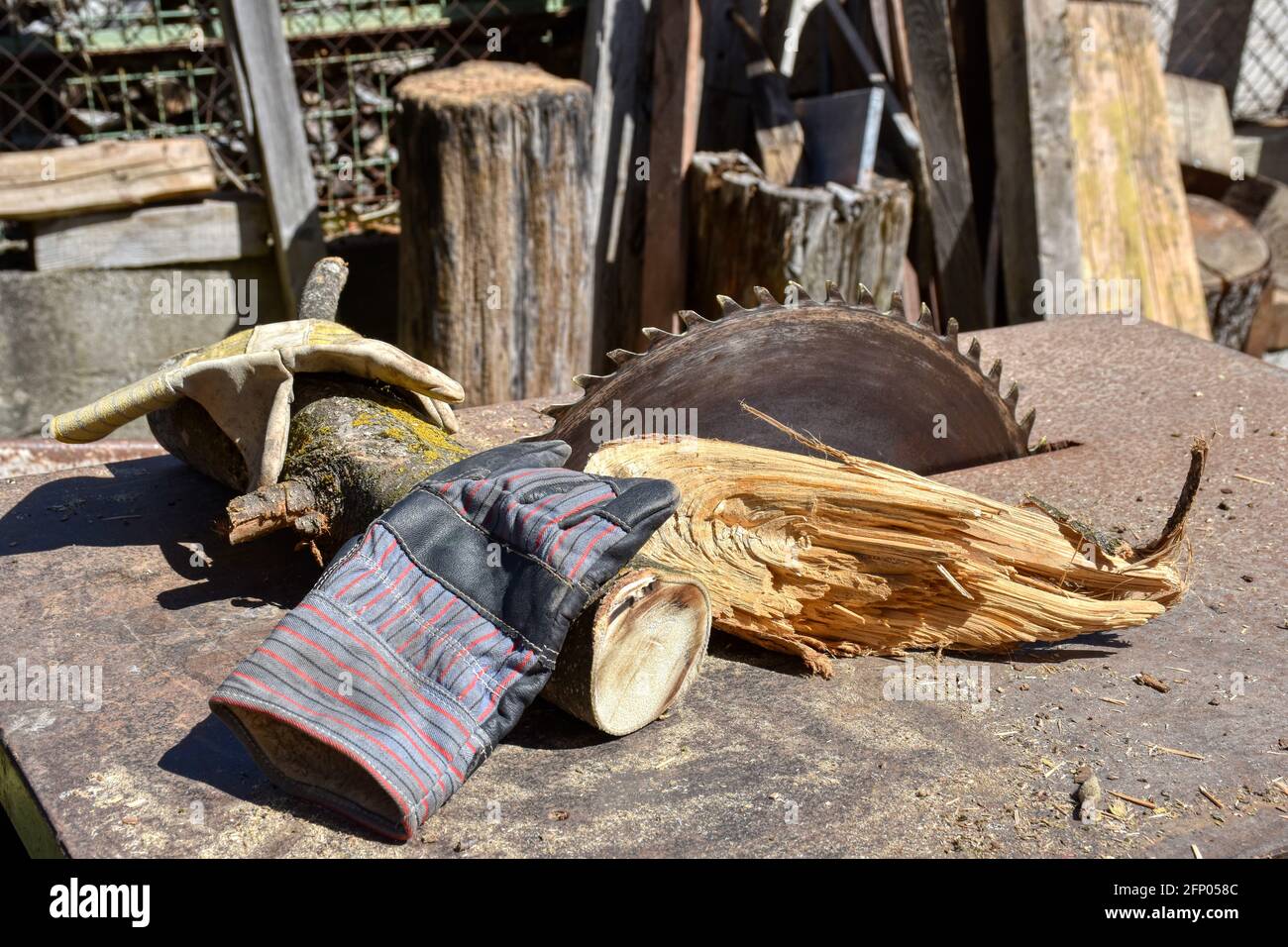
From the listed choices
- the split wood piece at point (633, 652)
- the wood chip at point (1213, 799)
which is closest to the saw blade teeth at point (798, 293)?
the split wood piece at point (633, 652)

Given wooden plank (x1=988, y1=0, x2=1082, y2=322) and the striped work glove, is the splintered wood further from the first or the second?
wooden plank (x1=988, y1=0, x2=1082, y2=322)

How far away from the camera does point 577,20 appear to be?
5.86m

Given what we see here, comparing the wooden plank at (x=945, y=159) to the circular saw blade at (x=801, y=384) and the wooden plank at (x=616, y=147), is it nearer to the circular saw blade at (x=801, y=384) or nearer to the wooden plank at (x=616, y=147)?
the wooden plank at (x=616, y=147)

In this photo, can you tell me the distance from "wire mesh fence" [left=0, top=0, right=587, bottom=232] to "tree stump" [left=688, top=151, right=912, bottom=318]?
132 centimetres

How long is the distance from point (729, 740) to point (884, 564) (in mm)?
512

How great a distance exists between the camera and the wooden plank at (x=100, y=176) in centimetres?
495

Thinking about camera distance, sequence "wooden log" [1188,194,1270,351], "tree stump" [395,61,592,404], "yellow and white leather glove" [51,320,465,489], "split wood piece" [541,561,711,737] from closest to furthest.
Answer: "split wood piece" [541,561,711,737], "yellow and white leather glove" [51,320,465,489], "tree stump" [395,61,592,404], "wooden log" [1188,194,1270,351]

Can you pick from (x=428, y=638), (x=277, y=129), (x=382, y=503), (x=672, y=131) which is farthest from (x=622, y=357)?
(x=277, y=129)

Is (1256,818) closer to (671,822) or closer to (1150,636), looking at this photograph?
(1150,636)

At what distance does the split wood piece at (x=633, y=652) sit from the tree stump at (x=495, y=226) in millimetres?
2714

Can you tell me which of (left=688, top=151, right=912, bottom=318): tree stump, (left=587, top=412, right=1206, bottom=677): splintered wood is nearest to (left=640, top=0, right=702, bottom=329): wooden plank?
(left=688, top=151, right=912, bottom=318): tree stump

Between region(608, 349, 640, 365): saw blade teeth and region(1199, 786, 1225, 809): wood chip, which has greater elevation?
region(608, 349, 640, 365): saw blade teeth

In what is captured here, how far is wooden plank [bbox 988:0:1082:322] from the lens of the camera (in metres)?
5.12

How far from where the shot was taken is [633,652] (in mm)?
2139
